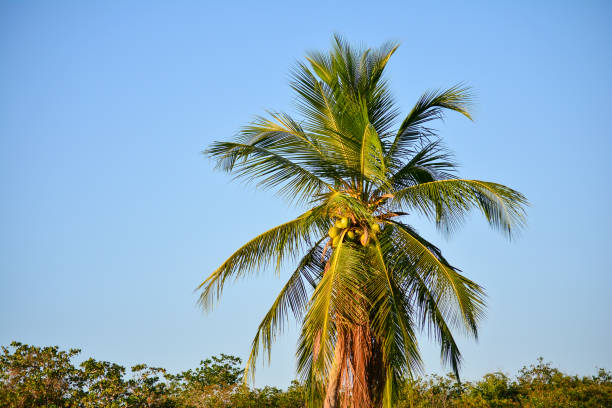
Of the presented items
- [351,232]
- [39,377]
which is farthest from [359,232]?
[39,377]

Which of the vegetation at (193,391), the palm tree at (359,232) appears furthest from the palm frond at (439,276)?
the vegetation at (193,391)

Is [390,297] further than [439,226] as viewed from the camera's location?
No

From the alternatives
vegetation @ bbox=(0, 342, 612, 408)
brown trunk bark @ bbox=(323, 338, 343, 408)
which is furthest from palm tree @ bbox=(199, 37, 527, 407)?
vegetation @ bbox=(0, 342, 612, 408)

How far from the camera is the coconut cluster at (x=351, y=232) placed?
30.8ft

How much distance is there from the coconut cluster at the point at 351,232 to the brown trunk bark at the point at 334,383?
1594 mm

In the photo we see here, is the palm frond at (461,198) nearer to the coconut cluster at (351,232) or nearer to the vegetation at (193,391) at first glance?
the coconut cluster at (351,232)

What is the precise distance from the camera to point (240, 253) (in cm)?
1034

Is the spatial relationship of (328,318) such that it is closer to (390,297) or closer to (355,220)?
(390,297)

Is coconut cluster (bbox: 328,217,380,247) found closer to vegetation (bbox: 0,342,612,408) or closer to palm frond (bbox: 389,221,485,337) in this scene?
palm frond (bbox: 389,221,485,337)

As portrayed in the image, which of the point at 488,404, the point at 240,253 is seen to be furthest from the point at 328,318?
the point at 488,404

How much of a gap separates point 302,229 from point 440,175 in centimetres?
242

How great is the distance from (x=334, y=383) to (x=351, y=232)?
7.37 ft

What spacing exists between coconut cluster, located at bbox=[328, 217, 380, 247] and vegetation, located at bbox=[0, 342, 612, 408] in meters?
7.17

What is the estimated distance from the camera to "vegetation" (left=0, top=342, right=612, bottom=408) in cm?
1689
